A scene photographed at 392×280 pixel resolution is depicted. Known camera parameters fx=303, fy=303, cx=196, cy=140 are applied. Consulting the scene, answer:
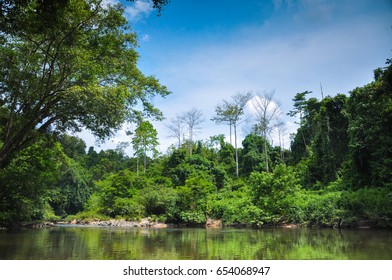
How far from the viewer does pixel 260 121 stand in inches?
1359

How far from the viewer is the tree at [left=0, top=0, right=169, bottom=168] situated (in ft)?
33.8

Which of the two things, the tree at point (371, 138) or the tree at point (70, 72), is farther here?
the tree at point (371, 138)

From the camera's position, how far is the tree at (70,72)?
1029cm

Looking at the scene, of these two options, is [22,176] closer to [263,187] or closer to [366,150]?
[263,187]

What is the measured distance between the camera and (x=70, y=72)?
1136 centimetres

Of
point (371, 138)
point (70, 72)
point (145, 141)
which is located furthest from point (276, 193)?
point (145, 141)

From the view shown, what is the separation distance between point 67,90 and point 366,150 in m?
18.0

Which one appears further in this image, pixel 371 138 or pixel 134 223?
pixel 134 223

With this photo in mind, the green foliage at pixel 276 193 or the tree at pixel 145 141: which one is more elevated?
the tree at pixel 145 141

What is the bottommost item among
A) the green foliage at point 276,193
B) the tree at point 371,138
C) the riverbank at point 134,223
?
the riverbank at point 134,223

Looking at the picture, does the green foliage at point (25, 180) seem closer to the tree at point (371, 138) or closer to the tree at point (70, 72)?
the tree at point (70, 72)

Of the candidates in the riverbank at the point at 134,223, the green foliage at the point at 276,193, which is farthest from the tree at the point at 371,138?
the riverbank at the point at 134,223

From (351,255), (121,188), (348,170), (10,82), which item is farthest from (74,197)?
(351,255)

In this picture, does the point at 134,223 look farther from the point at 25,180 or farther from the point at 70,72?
the point at 70,72
